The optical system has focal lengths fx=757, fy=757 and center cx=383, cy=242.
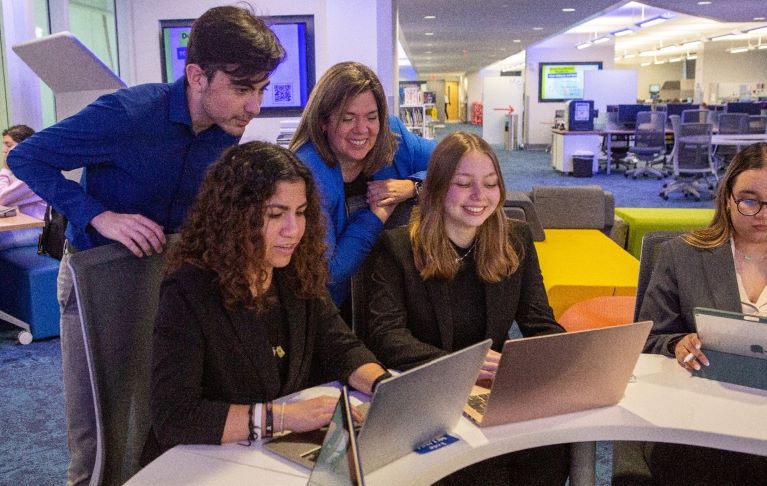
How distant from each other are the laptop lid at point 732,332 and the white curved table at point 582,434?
0.36ft

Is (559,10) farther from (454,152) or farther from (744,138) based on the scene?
(454,152)

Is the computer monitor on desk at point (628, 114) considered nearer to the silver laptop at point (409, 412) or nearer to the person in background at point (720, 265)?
the person in background at point (720, 265)

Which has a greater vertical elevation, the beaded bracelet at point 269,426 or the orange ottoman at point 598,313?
the beaded bracelet at point 269,426

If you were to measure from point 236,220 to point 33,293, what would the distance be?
3.58 metres

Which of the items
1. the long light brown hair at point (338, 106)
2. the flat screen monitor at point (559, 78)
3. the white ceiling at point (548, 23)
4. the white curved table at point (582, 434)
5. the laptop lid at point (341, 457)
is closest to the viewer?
the laptop lid at point (341, 457)

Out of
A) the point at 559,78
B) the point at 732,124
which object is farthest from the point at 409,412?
the point at 559,78

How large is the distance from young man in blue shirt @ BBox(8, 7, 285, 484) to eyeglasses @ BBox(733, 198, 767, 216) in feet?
4.20

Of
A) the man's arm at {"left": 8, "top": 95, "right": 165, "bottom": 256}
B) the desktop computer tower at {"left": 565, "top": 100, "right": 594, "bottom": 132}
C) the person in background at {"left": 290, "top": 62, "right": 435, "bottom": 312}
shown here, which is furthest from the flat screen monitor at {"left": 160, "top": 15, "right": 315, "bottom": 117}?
the desktop computer tower at {"left": 565, "top": 100, "right": 594, "bottom": 132}

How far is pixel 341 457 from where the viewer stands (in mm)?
1094

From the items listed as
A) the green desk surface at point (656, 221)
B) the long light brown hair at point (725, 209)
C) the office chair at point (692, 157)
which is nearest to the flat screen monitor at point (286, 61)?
the green desk surface at point (656, 221)

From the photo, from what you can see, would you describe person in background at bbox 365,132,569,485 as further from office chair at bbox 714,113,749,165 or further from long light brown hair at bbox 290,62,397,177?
office chair at bbox 714,113,749,165

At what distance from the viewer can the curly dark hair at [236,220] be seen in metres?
1.59

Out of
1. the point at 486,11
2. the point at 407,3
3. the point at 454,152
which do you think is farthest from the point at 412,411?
the point at 486,11

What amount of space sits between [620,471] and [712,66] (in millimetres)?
25289
